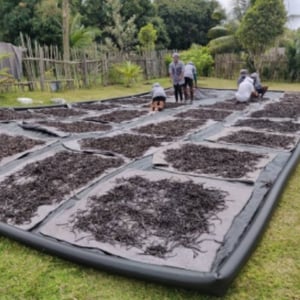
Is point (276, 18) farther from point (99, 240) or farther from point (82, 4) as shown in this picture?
point (99, 240)

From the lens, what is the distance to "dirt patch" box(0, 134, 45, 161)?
395 cm

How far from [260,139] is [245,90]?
11.8 ft

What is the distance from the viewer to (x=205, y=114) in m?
6.32

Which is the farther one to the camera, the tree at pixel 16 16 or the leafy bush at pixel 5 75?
the tree at pixel 16 16

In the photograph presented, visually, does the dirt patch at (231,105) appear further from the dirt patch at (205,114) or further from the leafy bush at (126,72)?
the leafy bush at (126,72)

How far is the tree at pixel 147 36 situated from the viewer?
50.1ft

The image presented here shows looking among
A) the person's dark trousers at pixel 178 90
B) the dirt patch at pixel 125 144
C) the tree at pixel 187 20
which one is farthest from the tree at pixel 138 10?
the dirt patch at pixel 125 144

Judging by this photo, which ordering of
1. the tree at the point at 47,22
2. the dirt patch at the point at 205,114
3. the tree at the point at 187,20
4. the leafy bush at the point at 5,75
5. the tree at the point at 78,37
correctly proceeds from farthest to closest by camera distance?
the tree at the point at 187,20 < the tree at the point at 47,22 < the tree at the point at 78,37 < the leafy bush at the point at 5,75 < the dirt patch at the point at 205,114

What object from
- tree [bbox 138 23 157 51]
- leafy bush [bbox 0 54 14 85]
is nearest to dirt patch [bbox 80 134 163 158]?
leafy bush [bbox 0 54 14 85]

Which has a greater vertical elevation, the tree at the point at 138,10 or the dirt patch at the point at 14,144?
the tree at the point at 138,10

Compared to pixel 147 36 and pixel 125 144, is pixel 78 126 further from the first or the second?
pixel 147 36

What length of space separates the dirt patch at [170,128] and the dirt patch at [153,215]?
69.6 inches

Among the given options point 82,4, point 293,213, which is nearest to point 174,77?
point 293,213

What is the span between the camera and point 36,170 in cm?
335
